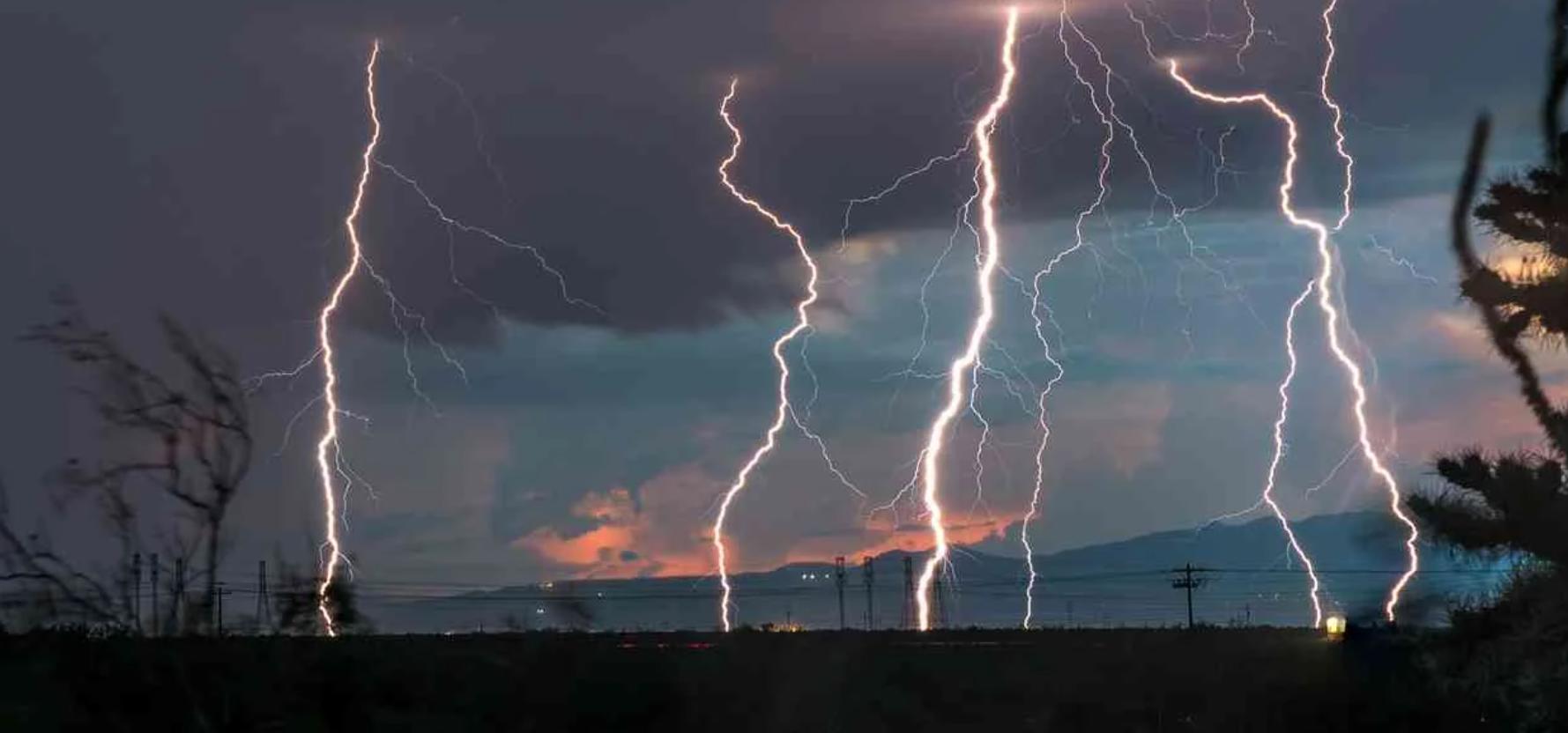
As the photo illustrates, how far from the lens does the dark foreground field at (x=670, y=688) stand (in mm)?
23984

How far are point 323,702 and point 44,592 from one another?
4213mm

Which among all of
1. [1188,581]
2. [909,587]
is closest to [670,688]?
[1188,581]

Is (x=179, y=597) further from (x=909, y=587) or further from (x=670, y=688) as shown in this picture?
(x=909, y=587)

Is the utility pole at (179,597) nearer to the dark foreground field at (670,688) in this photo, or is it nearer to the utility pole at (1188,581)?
the dark foreground field at (670,688)

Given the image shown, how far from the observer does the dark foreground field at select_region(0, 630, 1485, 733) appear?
78.7ft

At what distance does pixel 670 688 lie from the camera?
28.8 m

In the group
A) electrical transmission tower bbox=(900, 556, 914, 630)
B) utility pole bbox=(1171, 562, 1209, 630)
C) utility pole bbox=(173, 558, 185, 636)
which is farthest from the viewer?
electrical transmission tower bbox=(900, 556, 914, 630)

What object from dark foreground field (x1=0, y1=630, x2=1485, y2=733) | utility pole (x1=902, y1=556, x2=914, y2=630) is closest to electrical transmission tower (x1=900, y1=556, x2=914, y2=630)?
utility pole (x1=902, y1=556, x2=914, y2=630)

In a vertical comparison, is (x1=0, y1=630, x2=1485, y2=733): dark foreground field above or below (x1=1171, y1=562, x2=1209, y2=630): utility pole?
below

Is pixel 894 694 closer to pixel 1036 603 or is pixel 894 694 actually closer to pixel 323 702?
pixel 323 702

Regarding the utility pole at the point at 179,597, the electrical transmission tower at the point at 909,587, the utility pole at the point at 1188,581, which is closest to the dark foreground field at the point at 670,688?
the utility pole at the point at 179,597

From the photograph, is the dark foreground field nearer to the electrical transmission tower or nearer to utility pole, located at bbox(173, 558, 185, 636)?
utility pole, located at bbox(173, 558, 185, 636)

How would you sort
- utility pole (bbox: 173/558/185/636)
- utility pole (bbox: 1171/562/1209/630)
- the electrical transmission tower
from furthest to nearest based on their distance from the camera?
the electrical transmission tower, utility pole (bbox: 1171/562/1209/630), utility pole (bbox: 173/558/185/636)

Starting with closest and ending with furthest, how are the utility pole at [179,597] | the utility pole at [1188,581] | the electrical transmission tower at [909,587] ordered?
the utility pole at [179,597], the utility pole at [1188,581], the electrical transmission tower at [909,587]
